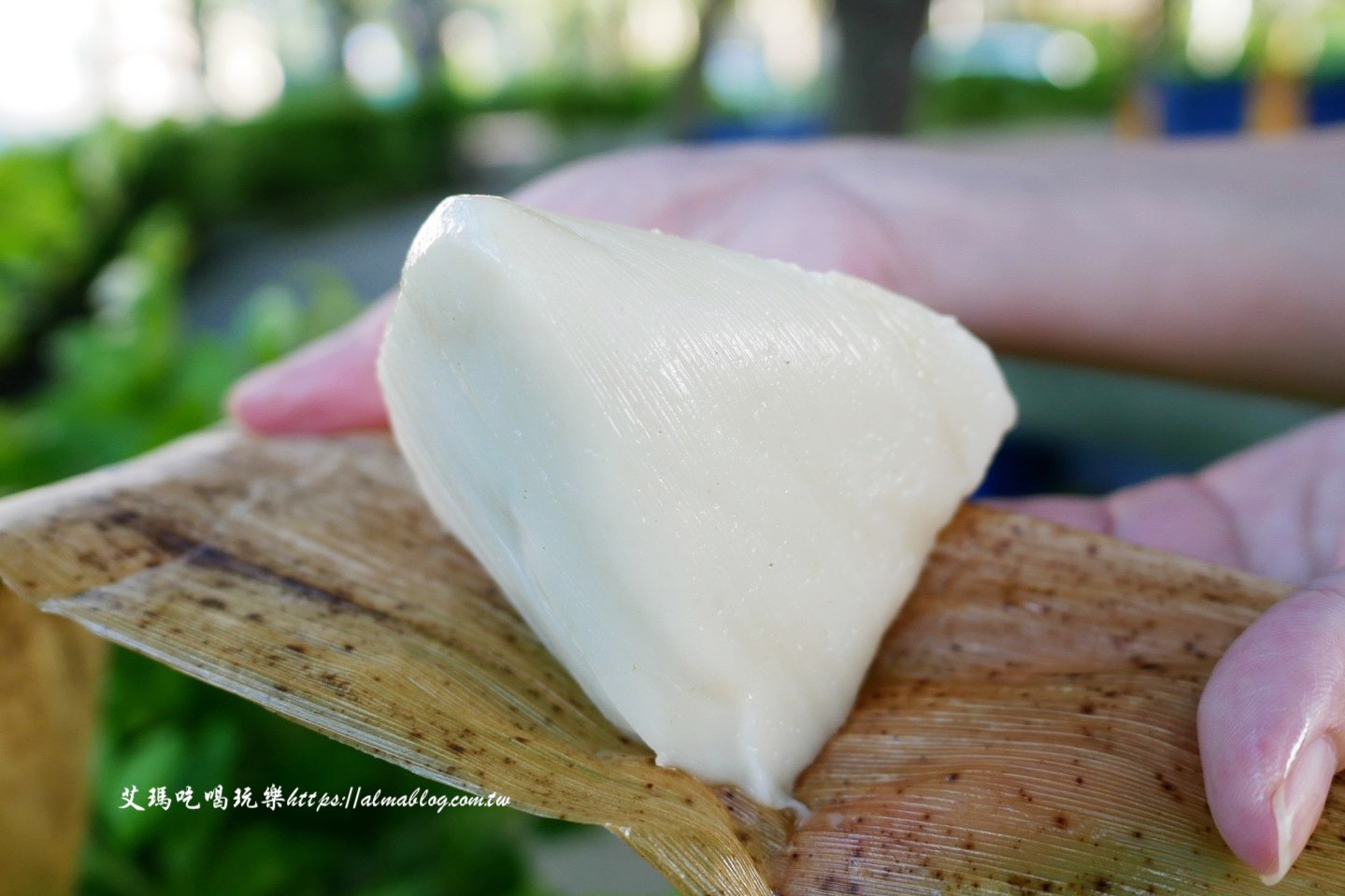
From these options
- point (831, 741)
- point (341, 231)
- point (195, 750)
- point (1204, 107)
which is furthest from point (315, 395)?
point (341, 231)

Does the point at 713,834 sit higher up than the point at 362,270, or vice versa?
the point at 713,834

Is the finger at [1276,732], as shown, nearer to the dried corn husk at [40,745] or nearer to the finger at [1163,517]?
the finger at [1163,517]

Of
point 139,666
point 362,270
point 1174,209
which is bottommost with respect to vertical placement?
point 362,270

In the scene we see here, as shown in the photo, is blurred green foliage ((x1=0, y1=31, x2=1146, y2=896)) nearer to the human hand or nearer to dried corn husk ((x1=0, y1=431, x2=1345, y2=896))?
dried corn husk ((x1=0, y1=431, x2=1345, y2=896))

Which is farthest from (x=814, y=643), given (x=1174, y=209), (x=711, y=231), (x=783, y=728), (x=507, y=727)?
(x=1174, y=209)

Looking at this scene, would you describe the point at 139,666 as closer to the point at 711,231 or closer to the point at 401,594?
the point at 401,594

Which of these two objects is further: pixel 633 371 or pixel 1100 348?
pixel 1100 348

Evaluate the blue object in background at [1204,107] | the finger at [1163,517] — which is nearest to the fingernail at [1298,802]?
the finger at [1163,517]
